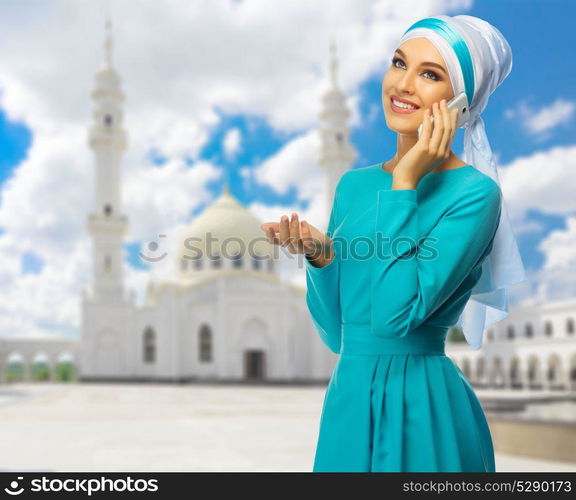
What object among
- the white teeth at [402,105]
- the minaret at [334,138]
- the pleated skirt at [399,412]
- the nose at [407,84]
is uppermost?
the minaret at [334,138]

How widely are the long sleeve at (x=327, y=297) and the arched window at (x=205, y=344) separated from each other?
106 feet

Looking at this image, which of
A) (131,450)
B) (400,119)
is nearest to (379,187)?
(400,119)

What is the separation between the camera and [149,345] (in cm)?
3438

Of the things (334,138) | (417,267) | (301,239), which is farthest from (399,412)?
(334,138)

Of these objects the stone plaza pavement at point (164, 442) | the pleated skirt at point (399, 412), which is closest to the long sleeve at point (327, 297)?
the pleated skirt at point (399, 412)

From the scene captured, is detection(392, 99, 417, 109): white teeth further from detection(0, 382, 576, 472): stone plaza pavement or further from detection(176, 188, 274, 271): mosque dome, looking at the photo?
detection(176, 188, 274, 271): mosque dome

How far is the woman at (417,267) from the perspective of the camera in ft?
4.85

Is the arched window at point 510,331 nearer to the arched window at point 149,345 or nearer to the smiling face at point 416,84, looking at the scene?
the arched window at point 149,345

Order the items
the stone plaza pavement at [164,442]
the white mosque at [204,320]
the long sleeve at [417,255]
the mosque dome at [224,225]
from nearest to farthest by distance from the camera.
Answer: the long sleeve at [417,255] < the stone plaza pavement at [164,442] < the white mosque at [204,320] < the mosque dome at [224,225]

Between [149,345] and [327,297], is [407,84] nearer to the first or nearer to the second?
[327,297]

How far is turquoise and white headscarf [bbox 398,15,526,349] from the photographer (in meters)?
1.63

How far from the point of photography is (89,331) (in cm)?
3362

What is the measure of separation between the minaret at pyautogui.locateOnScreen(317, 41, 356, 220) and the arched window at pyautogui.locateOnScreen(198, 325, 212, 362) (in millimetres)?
8680

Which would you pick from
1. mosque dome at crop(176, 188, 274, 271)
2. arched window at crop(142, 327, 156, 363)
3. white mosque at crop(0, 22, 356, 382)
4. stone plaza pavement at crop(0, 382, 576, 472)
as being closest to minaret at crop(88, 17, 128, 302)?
white mosque at crop(0, 22, 356, 382)
